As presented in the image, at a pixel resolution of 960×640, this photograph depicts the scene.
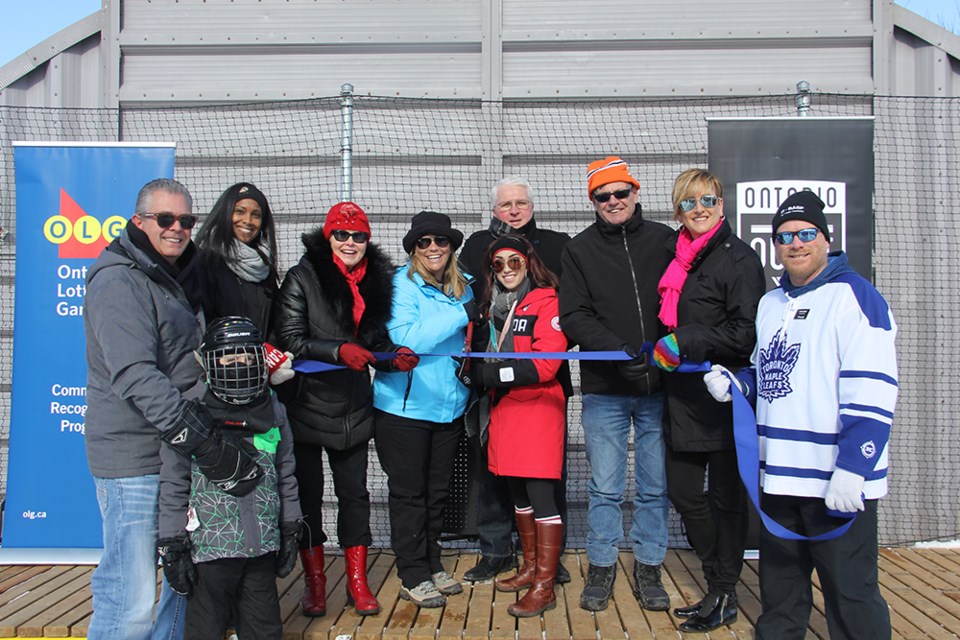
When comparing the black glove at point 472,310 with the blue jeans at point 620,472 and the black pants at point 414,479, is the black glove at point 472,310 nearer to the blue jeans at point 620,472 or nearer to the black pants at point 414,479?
the black pants at point 414,479

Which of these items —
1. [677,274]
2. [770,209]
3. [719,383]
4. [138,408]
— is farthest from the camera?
[770,209]

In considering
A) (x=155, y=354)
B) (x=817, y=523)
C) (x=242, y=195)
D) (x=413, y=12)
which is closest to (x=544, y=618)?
(x=817, y=523)

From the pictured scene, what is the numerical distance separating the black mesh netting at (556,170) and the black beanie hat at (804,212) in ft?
6.45

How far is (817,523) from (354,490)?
2005 mm

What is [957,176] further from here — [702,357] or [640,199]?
[702,357]

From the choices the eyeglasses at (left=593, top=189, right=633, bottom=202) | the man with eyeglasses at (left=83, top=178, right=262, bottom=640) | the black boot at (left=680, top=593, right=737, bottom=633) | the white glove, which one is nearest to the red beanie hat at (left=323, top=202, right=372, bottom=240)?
the man with eyeglasses at (left=83, top=178, right=262, bottom=640)

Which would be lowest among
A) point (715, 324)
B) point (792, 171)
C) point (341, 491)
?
point (341, 491)

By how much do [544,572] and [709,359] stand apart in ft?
4.11

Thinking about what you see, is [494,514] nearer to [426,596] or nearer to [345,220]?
[426,596]

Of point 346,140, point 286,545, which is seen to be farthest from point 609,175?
point 286,545

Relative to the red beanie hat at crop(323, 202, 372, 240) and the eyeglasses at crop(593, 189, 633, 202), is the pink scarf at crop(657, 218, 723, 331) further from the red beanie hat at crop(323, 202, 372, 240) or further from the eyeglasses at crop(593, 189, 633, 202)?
the red beanie hat at crop(323, 202, 372, 240)

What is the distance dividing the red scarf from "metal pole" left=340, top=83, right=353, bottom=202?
970 mm

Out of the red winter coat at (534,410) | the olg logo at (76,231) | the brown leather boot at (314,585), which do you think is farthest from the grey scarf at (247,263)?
the olg logo at (76,231)

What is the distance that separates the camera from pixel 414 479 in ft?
11.6
